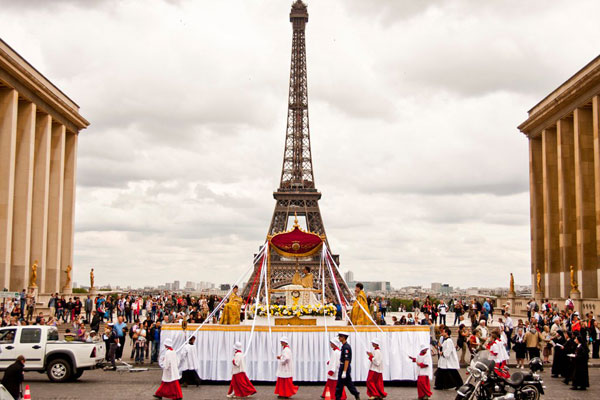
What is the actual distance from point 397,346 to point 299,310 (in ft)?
11.3

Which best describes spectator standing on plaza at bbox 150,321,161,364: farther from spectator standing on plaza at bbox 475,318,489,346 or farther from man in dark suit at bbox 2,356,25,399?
spectator standing on plaza at bbox 475,318,489,346

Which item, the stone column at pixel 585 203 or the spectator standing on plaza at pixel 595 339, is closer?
the spectator standing on plaza at pixel 595 339

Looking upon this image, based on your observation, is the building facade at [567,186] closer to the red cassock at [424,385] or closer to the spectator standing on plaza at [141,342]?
the red cassock at [424,385]

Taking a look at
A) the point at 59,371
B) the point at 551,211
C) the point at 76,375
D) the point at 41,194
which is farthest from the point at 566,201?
the point at 59,371

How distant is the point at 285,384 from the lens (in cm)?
1820

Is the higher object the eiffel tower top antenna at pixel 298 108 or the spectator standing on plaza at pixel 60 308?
the eiffel tower top antenna at pixel 298 108

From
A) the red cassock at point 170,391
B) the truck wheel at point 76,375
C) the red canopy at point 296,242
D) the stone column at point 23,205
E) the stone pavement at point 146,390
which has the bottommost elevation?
the stone pavement at point 146,390

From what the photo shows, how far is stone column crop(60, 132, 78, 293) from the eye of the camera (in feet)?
184

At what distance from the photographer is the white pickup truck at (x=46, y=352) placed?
69.2 ft

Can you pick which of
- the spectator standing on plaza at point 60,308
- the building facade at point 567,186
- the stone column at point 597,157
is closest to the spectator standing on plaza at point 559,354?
the building facade at point 567,186

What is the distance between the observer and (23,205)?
45.2m

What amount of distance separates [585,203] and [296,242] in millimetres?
28692

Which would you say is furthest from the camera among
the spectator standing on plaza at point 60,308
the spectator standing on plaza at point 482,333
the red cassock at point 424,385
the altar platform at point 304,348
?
the spectator standing on plaza at point 60,308

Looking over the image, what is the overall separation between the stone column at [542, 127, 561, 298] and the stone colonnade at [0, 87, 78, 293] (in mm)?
37750
